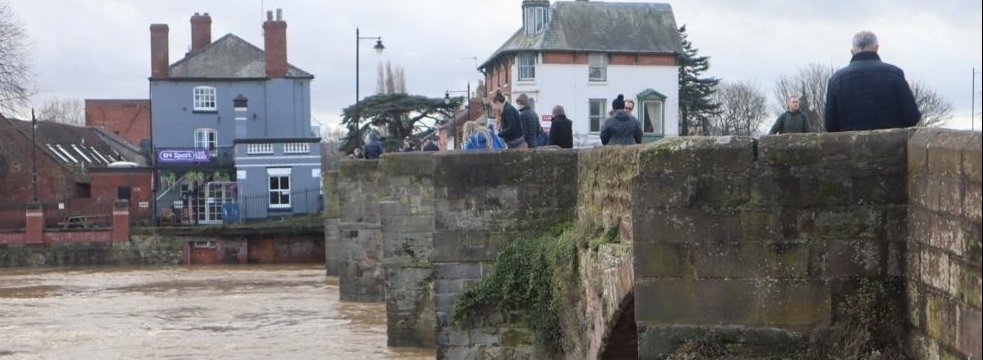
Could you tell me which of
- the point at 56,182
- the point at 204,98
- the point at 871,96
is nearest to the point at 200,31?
the point at 204,98

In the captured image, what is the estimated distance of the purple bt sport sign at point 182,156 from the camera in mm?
62906

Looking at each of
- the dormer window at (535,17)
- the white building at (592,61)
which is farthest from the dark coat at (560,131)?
the dormer window at (535,17)

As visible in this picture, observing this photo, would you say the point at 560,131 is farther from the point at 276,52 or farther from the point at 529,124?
the point at 276,52

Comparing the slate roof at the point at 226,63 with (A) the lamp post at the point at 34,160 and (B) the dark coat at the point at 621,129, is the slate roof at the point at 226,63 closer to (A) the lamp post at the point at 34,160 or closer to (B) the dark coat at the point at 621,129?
(A) the lamp post at the point at 34,160

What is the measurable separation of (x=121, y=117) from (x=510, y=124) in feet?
275

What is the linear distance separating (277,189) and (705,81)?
18738mm

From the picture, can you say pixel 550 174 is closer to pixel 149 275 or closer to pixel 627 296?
pixel 627 296

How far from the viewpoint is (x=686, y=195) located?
751cm

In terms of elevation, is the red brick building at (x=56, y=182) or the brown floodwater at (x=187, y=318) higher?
the red brick building at (x=56, y=182)

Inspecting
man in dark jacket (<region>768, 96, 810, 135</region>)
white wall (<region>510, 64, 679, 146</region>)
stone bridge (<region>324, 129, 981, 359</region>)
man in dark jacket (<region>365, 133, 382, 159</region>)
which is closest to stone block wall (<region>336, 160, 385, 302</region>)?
man in dark jacket (<region>365, 133, 382, 159</region>)

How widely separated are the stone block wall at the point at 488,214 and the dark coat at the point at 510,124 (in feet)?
6.57

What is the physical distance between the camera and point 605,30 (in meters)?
55.6

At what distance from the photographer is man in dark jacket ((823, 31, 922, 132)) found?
26.5 ft

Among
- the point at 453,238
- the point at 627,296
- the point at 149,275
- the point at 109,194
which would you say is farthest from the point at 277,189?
the point at 627,296
